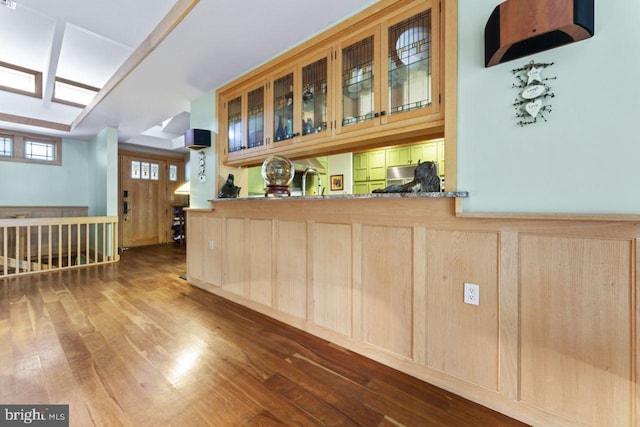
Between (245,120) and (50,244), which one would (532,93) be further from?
(50,244)

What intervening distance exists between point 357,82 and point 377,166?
3153 mm

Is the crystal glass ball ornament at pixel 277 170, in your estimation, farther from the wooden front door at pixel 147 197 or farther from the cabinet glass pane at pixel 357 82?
the wooden front door at pixel 147 197

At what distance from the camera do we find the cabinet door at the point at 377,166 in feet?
16.4

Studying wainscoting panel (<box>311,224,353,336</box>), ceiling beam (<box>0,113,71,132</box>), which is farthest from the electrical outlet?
ceiling beam (<box>0,113,71,132</box>)

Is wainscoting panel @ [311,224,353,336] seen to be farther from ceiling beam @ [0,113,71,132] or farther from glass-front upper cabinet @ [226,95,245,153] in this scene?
ceiling beam @ [0,113,71,132]

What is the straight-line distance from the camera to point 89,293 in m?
3.19

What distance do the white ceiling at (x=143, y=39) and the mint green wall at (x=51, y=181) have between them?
112cm

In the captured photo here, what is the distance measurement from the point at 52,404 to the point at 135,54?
3.06 metres

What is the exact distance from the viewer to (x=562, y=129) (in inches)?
48.8

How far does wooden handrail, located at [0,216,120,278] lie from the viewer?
13.6 feet

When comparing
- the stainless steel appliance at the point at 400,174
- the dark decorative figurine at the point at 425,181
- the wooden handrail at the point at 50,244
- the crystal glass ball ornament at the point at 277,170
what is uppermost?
the stainless steel appliance at the point at 400,174

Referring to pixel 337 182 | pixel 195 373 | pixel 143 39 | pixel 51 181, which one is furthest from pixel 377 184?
pixel 51 181

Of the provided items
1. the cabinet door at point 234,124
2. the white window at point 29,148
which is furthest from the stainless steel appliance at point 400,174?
the white window at point 29,148

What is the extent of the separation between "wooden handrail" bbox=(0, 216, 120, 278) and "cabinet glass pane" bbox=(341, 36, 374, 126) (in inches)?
178
